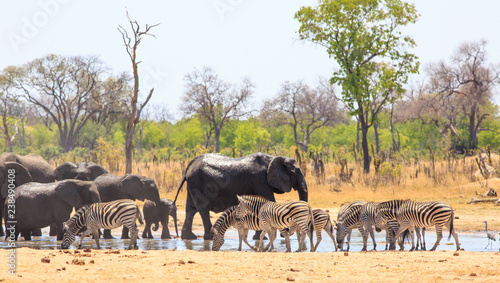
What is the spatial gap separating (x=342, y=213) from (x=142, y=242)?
215 inches

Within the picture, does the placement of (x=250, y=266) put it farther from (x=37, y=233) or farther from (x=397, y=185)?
(x=397, y=185)

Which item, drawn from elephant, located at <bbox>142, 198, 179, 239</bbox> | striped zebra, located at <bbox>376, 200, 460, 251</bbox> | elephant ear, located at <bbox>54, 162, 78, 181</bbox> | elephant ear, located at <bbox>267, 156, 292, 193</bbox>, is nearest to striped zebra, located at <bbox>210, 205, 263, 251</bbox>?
elephant ear, located at <bbox>267, 156, 292, 193</bbox>

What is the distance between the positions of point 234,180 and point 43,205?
5.08 metres

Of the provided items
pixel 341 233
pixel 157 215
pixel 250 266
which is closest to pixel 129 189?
pixel 157 215

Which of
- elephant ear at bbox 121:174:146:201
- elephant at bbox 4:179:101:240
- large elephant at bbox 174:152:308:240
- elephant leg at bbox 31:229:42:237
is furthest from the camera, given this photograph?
elephant ear at bbox 121:174:146:201

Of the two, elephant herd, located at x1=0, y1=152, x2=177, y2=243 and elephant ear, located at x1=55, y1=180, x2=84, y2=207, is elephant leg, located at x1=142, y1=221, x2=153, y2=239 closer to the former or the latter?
elephant herd, located at x1=0, y1=152, x2=177, y2=243

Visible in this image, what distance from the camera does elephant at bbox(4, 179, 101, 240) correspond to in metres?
16.1

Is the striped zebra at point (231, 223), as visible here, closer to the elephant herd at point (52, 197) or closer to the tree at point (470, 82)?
the elephant herd at point (52, 197)

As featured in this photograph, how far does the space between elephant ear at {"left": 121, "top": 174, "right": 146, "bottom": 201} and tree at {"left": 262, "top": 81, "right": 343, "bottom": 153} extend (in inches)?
Result: 1851

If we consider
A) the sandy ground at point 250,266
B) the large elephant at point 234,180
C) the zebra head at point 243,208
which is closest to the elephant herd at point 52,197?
the large elephant at point 234,180

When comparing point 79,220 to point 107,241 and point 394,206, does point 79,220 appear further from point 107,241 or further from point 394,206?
point 394,206

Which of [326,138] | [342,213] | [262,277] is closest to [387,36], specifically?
[342,213]

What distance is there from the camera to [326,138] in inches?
3349

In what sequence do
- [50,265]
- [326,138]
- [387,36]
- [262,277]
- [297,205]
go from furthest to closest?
[326,138], [387,36], [297,205], [50,265], [262,277]
